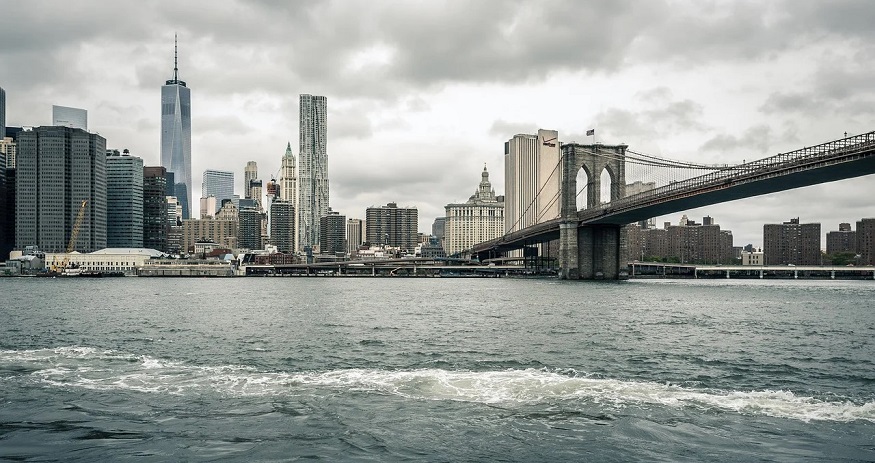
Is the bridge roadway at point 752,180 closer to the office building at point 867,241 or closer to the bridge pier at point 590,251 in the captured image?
the bridge pier at point 590,251

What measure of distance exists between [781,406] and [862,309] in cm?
3828

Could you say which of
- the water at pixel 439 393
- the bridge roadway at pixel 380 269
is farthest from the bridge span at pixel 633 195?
the water at pixel 439 393

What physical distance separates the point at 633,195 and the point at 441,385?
77908 millimetres

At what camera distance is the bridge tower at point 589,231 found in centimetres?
10406

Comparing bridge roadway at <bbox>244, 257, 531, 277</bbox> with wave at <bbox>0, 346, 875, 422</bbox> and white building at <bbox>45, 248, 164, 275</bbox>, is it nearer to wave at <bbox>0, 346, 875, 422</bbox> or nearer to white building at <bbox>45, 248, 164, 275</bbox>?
white building at <bbox>45, 248, 164, 275</bbox>

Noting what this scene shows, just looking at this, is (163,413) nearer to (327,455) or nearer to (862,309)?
(327,455)

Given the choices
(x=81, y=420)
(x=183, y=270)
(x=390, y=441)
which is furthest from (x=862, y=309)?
(x=183, y=270)

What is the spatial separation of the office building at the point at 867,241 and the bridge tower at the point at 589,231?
121 m

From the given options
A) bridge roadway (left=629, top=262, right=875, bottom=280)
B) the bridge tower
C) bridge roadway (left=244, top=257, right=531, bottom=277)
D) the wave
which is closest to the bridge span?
the bridge tower

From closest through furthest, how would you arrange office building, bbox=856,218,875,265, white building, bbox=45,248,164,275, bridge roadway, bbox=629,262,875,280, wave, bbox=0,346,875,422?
wave, bbox=0,346,875,422
bridge roadway, bbox=629,262,875,280
white building, bbox=45,248,164,275
office building, bbox=856,218,875,265

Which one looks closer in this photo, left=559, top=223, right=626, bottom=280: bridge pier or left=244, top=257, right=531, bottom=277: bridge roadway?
left=559, top=223, right=626, bottom=280: bridge pier

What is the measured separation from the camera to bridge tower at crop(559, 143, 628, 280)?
341ft

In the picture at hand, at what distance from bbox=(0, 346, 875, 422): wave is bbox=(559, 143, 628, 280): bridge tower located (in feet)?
277

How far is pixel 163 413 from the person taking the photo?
15.8 meters
